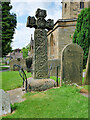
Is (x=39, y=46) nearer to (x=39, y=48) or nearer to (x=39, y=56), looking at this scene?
(x=39, y=48)

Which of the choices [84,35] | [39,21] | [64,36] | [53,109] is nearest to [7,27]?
[64,36]

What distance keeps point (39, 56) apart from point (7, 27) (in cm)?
1930

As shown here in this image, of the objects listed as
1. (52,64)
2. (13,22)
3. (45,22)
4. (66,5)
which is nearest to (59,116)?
(45,22)

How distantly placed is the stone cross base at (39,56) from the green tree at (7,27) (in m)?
17.6

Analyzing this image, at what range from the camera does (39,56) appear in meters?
5.08

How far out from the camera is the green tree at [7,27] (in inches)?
849

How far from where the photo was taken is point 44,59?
5.13 meters

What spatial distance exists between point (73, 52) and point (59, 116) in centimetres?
354

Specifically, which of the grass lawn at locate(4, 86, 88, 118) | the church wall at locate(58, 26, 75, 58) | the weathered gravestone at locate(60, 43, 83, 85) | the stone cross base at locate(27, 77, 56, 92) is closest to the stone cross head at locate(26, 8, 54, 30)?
the weathered gravestone at locate(60, 43, 83, 85)

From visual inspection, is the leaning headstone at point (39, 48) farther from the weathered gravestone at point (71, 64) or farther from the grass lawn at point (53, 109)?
the grass lawn at point (53, 109)

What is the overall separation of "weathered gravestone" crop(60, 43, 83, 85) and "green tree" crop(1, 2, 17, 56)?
58.9 ft

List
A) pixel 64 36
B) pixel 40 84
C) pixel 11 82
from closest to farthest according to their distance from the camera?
pixel 40 84, pixel 11 82, pixel 64 36

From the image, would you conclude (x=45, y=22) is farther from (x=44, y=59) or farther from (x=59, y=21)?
(x=59, y=21)

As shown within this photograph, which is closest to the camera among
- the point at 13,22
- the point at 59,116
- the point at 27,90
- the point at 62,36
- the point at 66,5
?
the point at 59,116
